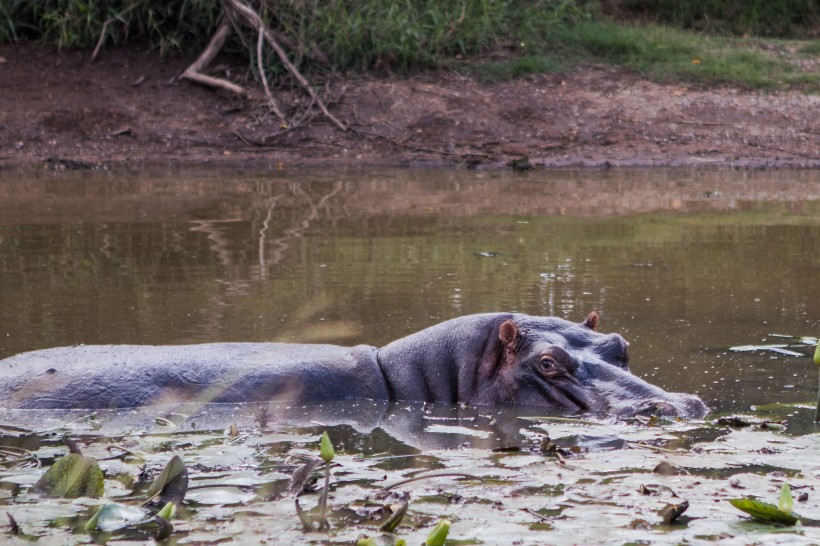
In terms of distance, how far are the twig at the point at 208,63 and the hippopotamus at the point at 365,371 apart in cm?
1049

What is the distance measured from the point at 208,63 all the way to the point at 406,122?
9.40 ft

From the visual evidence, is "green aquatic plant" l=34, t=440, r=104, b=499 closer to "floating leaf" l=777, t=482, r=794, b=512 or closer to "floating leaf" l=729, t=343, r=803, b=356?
"floating leaf" l=777, t=482, r=794, b=512

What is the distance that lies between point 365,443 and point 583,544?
1462 millimetres

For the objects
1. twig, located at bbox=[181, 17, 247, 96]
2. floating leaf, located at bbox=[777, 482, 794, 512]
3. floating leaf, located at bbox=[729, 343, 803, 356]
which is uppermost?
twig, located at bbox=[181, 17, 247, 96]

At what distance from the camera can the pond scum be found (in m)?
3.20

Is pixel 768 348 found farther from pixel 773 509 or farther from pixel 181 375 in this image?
pixel 773 509

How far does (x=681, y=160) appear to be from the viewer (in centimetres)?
1413

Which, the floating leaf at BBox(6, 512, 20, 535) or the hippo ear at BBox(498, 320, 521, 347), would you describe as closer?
the floating leaf at BBox(6, 512, 20, 535)

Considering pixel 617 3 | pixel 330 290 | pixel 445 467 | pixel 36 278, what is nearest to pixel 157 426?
pixel 445 467

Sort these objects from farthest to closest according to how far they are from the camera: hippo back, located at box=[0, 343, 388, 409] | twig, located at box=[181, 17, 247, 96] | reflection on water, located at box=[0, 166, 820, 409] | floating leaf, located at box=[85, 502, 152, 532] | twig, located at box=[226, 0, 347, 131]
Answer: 1. twig, located at box=[181, 17, 247, 96]
2. twig, located at box=[226, 0, 347, 131]
3. reflection on water, located at box=[0, 166, 820, 409]
4. hippo back, located at box=[0, 343, 388, 409]
5. floating leaf, located at box=[85, 502, 152, 532]

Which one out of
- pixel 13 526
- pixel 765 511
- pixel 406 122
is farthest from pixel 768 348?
pixel 406 122

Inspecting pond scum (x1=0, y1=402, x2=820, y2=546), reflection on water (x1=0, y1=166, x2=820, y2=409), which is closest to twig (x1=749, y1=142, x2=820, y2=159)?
reflection on water (x1=0, y1=166, x2=820, y2=409)

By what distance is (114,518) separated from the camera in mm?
3279

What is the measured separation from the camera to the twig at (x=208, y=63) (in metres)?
15.5
